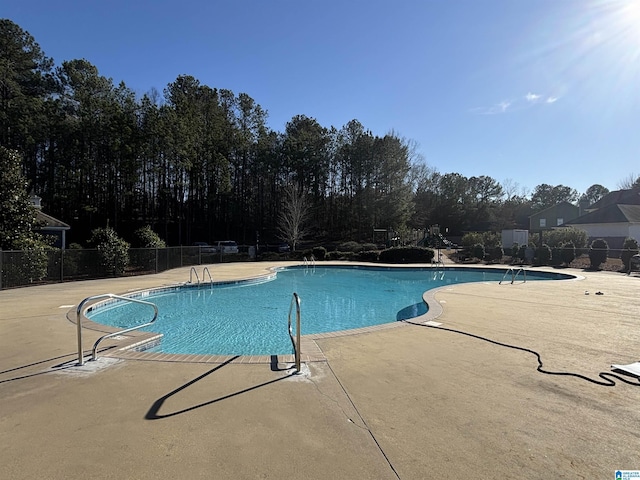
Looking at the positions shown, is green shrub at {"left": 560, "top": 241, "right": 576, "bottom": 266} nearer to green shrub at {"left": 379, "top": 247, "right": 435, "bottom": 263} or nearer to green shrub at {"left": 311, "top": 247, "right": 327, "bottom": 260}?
green shrub at {"left": 379, "top": 247, "right": 435, "bottom": 263}

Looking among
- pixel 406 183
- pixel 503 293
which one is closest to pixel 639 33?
pixel 503 293

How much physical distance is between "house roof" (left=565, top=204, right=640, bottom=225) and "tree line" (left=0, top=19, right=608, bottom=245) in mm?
14319

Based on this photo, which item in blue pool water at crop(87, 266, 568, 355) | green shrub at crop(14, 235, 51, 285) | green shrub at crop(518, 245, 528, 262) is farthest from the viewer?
green shrub at crop(518, 245, 528, 262)

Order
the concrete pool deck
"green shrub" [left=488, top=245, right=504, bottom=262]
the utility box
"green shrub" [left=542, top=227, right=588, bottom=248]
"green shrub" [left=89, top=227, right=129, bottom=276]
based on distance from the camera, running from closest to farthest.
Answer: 1. the concrete pool deck
2. "green shrub" [left=89, top=227, right=129, bottom=276]
3. "green shrub" [left=488, top=245, right=504, bottom=262]
4. "green shrub" [left=542, top=227, right=588, bottom=248]
5. the utility box

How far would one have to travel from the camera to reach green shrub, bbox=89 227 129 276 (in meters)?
14.5

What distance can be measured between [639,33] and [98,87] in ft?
104

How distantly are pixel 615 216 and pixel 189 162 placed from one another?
32.8m

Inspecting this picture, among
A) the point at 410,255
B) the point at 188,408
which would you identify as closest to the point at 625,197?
the point at 410,255

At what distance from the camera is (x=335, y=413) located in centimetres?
299

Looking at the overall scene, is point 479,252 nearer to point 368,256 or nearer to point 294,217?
point 368,256

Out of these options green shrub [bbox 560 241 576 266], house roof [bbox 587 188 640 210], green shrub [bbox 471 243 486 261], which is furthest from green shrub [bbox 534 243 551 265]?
house roof [bbox 587 188 640 210]

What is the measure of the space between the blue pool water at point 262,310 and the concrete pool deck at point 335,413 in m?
1.95

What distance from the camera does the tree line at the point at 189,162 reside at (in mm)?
25891

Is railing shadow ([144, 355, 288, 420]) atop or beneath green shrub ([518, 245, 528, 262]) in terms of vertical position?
beneath
